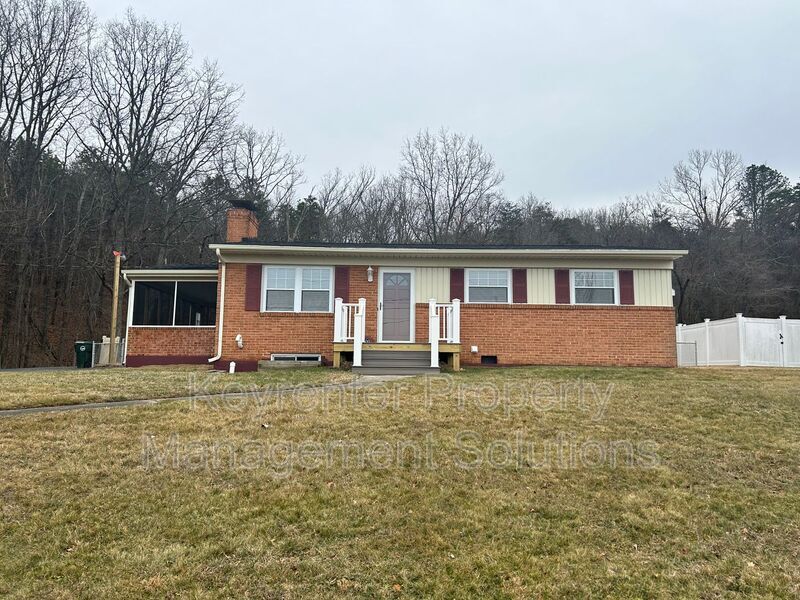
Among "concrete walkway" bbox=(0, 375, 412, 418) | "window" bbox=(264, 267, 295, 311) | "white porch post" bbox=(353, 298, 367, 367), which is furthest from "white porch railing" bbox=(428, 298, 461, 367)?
"window" bbox=(264, 267, 295, 311)

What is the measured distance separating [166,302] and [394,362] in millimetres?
7431

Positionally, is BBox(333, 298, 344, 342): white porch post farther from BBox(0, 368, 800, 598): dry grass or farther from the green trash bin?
the green trash bin

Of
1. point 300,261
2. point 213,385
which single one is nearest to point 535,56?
point 300,261

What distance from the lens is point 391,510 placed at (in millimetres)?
4125

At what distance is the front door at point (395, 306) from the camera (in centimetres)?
1328

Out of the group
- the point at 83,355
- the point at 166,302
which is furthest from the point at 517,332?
the point at 83,355

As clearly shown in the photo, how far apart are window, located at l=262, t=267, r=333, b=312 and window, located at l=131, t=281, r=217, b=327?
292 centimetres

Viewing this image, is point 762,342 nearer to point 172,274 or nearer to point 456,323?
point 456,323

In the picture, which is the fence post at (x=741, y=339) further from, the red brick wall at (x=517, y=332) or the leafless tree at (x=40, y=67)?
the leafless tree at (x=40, y=67)

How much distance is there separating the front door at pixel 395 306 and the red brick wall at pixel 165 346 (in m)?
4.89

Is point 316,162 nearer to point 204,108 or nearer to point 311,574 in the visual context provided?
point 204,108

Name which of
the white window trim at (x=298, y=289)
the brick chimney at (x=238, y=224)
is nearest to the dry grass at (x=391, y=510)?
the white window trim at (x=298, y=289)

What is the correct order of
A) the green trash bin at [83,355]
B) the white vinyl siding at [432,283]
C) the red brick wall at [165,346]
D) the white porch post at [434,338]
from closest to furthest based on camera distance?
the white porch post at [434,338] < the white vinyl siding at [432,283] < the red brick wall at [165,346] < the green trash bin at [83,355]

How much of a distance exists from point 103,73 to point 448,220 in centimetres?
1842
